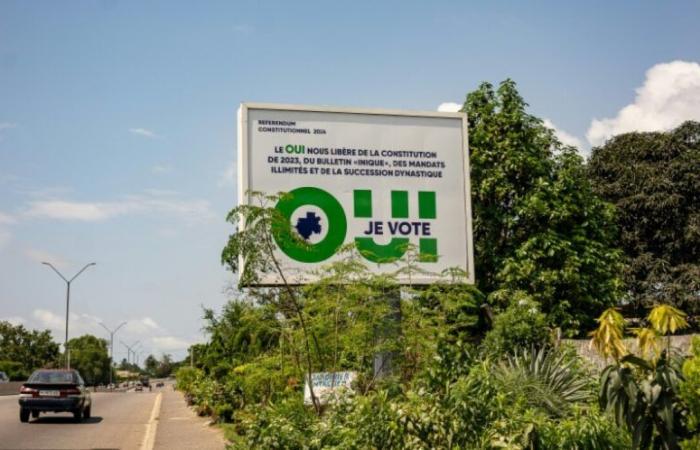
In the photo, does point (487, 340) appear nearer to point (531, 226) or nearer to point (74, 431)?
point (531, 226)

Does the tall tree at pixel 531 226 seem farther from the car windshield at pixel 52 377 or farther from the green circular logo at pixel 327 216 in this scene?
the car windshield at pixel 52 377

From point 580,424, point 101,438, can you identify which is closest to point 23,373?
point 101,438

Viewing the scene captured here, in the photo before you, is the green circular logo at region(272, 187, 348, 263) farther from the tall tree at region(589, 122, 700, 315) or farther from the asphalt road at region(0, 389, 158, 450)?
the tall tree at region(589, 122, 700, 315)

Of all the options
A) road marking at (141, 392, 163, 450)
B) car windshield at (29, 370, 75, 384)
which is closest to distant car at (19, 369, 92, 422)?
car windshield at (29, 370, 75, 384)

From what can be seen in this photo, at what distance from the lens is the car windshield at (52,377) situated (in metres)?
24.2

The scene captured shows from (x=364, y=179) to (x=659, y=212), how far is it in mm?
25117

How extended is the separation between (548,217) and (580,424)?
12.2m

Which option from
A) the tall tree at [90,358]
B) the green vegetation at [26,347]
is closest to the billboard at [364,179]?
the green vegetation at [26,347]

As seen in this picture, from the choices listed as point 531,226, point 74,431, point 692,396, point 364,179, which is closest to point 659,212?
point 531,226

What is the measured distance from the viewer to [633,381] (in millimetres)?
7480

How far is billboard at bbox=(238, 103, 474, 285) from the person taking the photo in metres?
14.6

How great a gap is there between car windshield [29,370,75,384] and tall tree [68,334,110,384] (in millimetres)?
94640

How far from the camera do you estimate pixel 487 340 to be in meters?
14.3

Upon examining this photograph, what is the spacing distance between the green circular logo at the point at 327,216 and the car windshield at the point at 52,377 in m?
12.7
